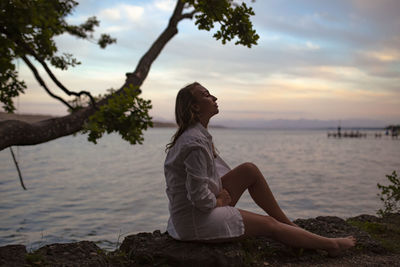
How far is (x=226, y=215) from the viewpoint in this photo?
3.28 metres

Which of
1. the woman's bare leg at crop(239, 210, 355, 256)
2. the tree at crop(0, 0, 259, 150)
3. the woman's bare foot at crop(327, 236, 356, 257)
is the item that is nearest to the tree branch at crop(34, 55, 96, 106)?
the tree at crop(0, 0, 259, 150)

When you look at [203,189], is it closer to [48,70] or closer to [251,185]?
[251,185]

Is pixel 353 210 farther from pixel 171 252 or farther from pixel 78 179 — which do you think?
pixel 78 179

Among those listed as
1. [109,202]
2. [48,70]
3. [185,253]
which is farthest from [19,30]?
[109,202]

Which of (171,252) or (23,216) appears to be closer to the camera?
(171,252)

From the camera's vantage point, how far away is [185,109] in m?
3.34

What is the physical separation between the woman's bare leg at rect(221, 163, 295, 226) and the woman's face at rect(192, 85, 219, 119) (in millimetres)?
718

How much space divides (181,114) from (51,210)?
863 cm

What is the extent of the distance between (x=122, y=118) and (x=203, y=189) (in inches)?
49.9

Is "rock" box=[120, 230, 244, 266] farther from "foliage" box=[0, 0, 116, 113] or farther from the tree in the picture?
"foliage" box=[0, 0, 116, 113]

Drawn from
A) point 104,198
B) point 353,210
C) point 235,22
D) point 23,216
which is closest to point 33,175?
point 104,198

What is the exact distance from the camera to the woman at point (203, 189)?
3.05 metres

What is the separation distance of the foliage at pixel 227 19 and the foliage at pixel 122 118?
141 centimetres

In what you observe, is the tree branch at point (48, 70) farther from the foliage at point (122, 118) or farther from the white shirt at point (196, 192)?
the white shirt at point (196, 192)
